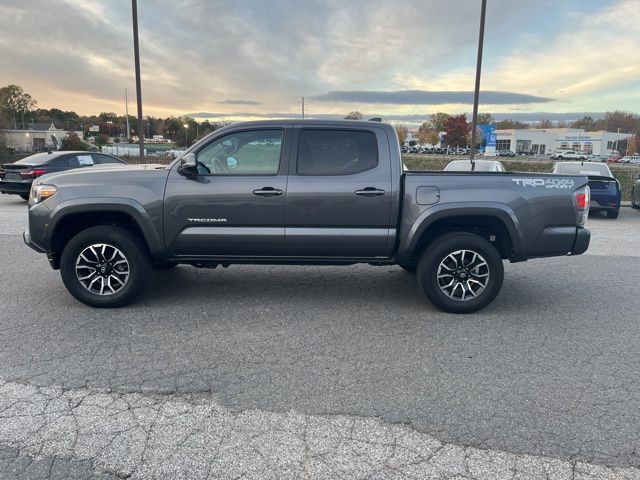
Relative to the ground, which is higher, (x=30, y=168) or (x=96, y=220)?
(x=30, y=168)

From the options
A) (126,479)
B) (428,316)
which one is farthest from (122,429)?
(428,316)

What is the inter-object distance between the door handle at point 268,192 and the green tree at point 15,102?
107827mm

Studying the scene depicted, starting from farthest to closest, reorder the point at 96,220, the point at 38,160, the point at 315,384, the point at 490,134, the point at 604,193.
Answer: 1. the point at 490,134
2. the point at 38,160
3. the point at 604,193
4. the point at 96,220
5. the point at 315,384

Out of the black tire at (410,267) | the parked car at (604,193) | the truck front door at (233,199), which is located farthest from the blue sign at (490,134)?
the truck front door at (233,199)

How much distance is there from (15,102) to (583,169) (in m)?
114

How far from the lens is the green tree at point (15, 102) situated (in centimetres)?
9450

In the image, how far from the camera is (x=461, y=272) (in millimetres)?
4879

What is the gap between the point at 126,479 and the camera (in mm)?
2445

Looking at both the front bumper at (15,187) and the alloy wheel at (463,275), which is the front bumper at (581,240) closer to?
the alloy wheel at (463,275)

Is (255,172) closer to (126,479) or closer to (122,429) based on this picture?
(122,429)

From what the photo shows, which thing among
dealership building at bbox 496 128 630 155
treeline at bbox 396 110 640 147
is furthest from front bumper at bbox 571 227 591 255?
dealership building at bbox 496 128 630 155

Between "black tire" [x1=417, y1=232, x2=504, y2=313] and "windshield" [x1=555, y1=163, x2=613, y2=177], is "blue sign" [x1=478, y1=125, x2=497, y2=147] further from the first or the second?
"black tire" [x1=417, y1=232, x2=504, y2=313]

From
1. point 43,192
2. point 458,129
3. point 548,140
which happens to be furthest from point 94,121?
point 43,192

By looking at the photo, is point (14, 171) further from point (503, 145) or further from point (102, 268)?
point (503, 145)
